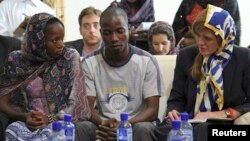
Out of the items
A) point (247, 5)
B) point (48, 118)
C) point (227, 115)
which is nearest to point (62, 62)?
point (48, 118)

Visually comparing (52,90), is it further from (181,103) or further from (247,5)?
(247,5)

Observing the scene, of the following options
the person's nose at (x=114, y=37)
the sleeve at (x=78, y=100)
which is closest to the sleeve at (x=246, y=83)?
the person's nose at (x=114, y=37)

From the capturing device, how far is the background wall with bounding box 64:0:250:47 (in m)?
6.02

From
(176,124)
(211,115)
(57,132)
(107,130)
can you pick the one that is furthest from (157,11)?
(57,132)

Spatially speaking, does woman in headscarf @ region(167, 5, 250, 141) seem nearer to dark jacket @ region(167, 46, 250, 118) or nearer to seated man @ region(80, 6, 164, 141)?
dark jacket @ region(167, 46, 250, 118)

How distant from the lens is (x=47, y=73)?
3416 millimetres

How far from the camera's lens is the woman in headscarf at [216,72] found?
10.7 ft

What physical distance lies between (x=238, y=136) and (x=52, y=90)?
54.4 inches

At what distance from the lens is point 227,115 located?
3.16 meters

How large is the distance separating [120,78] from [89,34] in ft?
3.80

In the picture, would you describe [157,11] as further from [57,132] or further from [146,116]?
[57,132]

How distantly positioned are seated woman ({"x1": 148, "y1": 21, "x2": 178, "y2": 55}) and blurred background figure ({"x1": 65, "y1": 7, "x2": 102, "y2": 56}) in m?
0.44

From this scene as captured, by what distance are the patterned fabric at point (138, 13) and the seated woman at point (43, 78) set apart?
1.42 m

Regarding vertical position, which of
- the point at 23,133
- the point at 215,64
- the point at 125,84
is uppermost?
the point at 215,64
